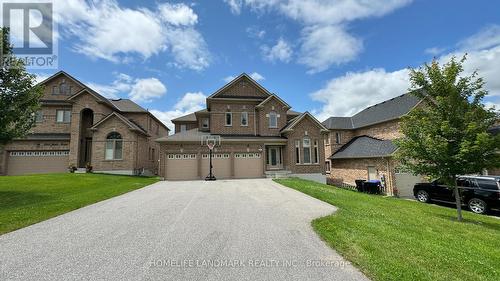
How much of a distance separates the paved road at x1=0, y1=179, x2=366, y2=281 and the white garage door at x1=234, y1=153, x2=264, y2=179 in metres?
14.5

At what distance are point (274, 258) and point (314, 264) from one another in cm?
73

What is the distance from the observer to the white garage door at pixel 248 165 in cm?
2319

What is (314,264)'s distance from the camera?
4.36 metres

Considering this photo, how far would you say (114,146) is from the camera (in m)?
24.6

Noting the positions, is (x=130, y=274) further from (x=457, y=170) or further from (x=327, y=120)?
(x=327, y=120)

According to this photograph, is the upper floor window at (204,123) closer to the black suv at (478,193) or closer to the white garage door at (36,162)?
the white garage door at (36,162)

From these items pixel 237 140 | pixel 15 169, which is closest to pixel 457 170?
pixel 237 140

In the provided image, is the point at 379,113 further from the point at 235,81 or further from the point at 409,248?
the point at 409,248

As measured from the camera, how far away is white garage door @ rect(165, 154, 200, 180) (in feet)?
72.1

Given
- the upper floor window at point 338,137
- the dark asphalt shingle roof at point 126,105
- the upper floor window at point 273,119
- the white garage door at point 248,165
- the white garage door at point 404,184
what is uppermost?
the dark asphalt shingle roof at point 126,105

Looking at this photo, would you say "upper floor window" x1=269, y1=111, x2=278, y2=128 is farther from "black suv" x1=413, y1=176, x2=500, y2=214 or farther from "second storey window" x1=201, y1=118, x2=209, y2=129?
"black suv" x1=413, y1=176, x2=500, y2=214

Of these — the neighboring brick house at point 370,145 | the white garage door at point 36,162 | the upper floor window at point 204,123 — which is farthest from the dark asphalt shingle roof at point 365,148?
the white garage door at point 36,162

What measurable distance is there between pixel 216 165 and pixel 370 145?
1611 centimetres

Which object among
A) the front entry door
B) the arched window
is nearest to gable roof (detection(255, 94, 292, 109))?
the front entry door
